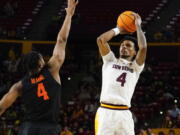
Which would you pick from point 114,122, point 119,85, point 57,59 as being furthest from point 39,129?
point 119,85

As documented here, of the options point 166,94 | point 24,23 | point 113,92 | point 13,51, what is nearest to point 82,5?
point 24,23

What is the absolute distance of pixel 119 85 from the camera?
6.64m

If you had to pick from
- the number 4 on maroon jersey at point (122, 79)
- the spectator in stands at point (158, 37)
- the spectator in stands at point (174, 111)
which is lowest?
the spectator in stands at point (174, 111)

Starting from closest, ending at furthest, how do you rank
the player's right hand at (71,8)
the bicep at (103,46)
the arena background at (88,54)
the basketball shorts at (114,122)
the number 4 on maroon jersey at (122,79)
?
the player's right hand at (71,8) → the basketball shorts at (114,122) → the number 4 on maroon jersey at (122,79) → the bicep at (103,46) → the arena background at (88,54)

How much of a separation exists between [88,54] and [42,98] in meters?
15.9

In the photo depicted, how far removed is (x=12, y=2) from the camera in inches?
863

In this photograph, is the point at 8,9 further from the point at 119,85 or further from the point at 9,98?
the point at 9,98

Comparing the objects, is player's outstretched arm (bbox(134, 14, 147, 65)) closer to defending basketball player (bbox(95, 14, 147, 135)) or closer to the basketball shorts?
defending basketball player (bbox(95, 14, 147, 135))

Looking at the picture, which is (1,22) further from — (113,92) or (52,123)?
(52,123)

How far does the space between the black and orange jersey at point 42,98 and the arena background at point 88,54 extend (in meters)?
9.81

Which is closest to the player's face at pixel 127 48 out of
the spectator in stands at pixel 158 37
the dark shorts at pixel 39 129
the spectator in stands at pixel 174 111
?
the dark shorts at pixel 39 129

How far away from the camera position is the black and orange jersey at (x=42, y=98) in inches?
199

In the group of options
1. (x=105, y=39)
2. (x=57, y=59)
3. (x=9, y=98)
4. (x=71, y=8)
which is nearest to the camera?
(x=9, y=98)

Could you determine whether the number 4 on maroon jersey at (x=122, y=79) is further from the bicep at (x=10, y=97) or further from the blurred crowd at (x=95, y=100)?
the blurred crowd at (x=95, y=100)
